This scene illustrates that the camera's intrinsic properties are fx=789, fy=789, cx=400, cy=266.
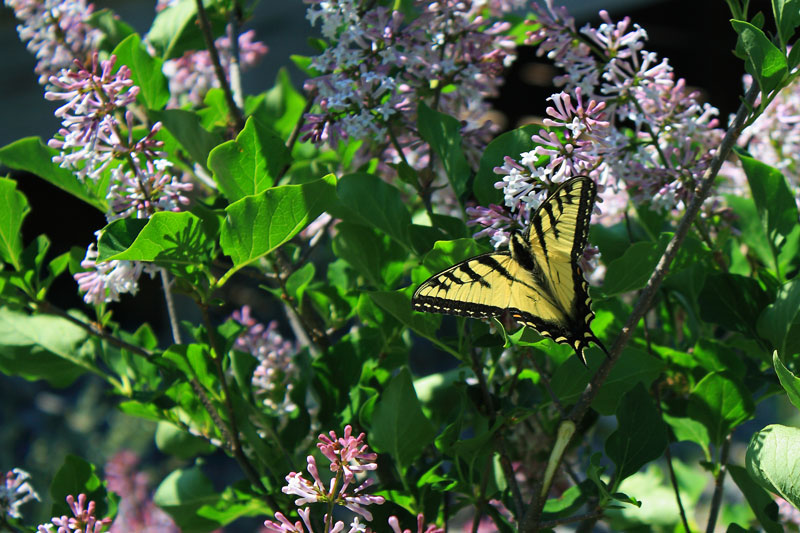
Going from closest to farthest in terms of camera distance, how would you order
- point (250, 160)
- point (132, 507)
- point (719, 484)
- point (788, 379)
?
point (788, 379), point (250, 160), point (719, 484), point (132, 507)

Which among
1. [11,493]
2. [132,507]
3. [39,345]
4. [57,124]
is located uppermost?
[39,345]

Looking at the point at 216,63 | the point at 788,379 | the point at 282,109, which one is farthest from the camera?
the point at 282,109

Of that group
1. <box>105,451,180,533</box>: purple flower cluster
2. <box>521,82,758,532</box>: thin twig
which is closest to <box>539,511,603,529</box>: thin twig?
<box>521,82,758,532</box>: thin twig

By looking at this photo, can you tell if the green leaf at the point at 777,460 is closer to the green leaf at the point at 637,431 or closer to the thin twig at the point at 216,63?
the green leaf at the point at 637,431

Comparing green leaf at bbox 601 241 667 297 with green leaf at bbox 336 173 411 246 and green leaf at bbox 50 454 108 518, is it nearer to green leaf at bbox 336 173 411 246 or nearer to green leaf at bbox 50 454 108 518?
green leaf at bbox 336 173 411 246

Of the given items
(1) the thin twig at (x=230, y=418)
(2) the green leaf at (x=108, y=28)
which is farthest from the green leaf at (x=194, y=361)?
(2) the green leaf at (x=108, y=28)

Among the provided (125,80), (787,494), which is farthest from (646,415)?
(125,80)

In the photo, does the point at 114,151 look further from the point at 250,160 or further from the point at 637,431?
the point at 637,431

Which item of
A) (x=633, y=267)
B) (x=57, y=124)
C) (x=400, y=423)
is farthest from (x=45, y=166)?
(x=57, y=124)
